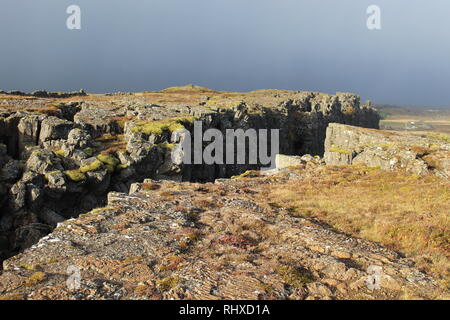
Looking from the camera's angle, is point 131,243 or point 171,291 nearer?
point 171,291

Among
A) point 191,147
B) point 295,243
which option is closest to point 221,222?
point 295,243

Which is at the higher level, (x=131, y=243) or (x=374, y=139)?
(x=374, y=139)

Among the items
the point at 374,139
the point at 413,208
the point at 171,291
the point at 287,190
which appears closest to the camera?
the point at 171,291

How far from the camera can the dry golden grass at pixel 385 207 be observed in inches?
778

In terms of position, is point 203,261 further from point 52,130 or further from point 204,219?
point 52,130

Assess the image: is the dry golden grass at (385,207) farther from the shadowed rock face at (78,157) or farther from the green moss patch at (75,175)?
the green moss patch at (75,175)

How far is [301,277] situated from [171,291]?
576 cm

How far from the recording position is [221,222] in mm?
22734

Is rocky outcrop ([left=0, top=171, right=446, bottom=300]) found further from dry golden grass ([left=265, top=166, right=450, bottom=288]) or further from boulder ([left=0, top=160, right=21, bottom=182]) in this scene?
boulder ([left=0, top=160, right=21, bottom=182])

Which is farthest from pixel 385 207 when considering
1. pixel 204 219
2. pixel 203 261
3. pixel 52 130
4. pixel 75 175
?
pixel 52 130

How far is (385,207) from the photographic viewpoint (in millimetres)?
26281

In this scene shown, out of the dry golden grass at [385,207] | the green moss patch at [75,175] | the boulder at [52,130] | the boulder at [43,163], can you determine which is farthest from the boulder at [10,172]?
the dry golden grass at [385,207]
